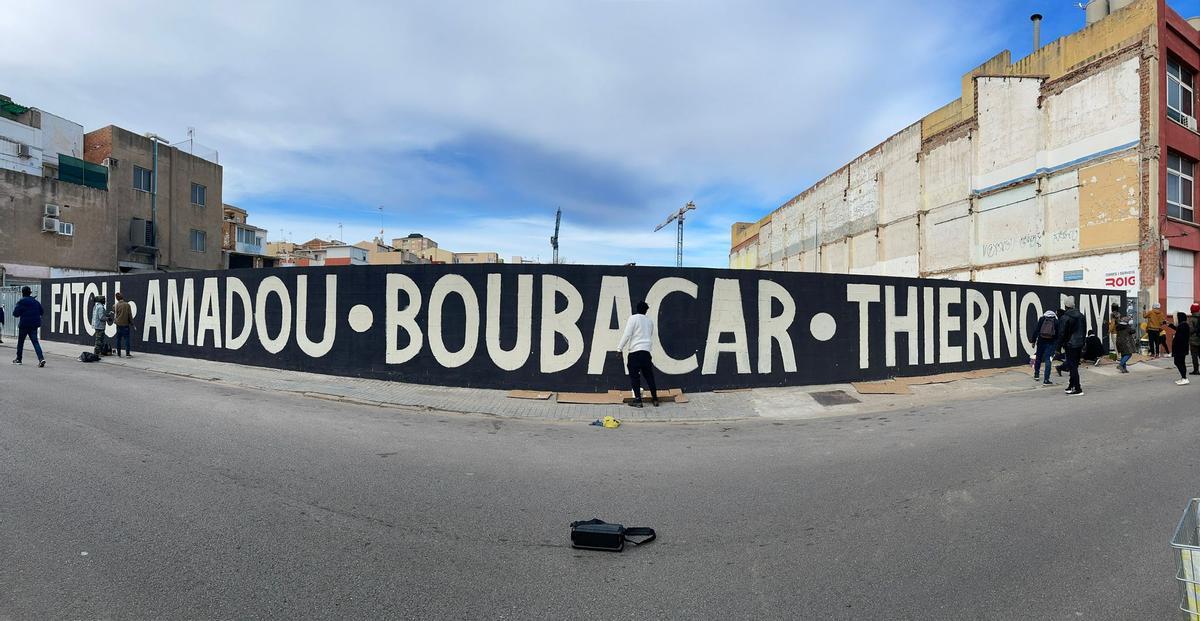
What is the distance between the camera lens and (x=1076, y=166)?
18812 mm

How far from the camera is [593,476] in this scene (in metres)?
5.00

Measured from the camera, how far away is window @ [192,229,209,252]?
40.0 meters

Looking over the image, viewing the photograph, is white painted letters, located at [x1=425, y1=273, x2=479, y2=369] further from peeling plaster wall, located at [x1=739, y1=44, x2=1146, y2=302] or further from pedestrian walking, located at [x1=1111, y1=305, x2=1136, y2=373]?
peeling plaster wall, located at [x1=739, y1=44, x2=1146, y2=302]

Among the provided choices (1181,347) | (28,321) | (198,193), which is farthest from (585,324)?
(198,193)

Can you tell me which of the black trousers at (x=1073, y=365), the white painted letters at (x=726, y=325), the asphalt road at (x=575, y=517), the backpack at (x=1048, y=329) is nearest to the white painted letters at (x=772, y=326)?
the white painted letters at (x=726, y=325)

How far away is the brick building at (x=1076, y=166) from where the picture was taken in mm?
17219

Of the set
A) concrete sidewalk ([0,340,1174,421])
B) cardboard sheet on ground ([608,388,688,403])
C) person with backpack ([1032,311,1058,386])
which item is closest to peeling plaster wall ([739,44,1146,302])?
concrete sidewalk ([0,340,1174,421])

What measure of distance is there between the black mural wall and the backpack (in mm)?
1863

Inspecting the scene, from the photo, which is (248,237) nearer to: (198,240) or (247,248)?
(247,248)

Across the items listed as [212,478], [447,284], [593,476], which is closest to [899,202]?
[447,284]

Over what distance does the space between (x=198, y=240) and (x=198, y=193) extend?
12.1 feet

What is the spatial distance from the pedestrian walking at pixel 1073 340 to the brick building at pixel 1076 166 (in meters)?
11.0

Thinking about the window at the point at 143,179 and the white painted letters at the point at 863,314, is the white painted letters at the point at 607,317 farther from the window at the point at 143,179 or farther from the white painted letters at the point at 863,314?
the window at the point at 143,179

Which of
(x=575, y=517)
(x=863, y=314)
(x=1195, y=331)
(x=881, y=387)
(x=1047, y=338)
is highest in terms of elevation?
(x=863, y=314)
